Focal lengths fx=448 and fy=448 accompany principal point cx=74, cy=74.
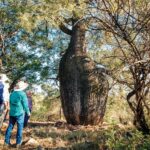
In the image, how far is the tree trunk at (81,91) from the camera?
591 inches

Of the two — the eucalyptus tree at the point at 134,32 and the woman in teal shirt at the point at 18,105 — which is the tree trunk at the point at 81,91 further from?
the woman in teal shirt at the point at 18,105

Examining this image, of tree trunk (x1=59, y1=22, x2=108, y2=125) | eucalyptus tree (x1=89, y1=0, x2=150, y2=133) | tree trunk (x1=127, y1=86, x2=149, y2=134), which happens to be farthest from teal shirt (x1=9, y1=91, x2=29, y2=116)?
tree trunk (x1=59, y1=22, x2=108, y2=125)

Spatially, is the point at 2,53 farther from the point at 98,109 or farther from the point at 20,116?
the point at 20,116

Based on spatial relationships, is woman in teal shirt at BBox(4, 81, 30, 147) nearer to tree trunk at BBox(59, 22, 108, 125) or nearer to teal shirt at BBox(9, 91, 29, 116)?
teal shirt at BBox(9, 91, 29, 116)

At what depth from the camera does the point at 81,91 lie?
15.0 m

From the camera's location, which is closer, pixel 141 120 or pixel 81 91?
pixel 141 120

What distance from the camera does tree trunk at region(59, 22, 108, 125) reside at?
15.0 meters

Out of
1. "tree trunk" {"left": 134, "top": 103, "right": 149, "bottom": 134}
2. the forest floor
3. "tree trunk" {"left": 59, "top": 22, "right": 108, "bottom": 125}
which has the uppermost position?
"tree trunk" {"left": 59, "top": 22, "right": 108, "bottom": 125}

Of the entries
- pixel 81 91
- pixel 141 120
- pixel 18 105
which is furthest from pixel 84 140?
pixel 81 91

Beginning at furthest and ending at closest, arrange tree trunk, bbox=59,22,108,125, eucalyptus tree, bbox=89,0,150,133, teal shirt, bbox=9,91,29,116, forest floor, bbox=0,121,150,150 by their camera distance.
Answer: tree trunk, bbox=59,22,108,125 → eucalyptus tree, bbox=89,0,150,133 → teal shirt, bbox=9,91,29,116 → forest floor, bbox=0,121,150,150

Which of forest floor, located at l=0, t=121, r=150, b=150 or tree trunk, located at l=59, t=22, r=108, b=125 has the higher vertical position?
tree trunk, located at l=59, t=22, r=108, b=125

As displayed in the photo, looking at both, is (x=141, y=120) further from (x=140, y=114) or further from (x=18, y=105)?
(x=18, y=105)

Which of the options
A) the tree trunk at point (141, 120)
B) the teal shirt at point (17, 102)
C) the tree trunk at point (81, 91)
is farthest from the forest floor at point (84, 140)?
the tree trunk at point (81, 91)

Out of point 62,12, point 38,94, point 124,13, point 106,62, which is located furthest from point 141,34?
point 38,94
